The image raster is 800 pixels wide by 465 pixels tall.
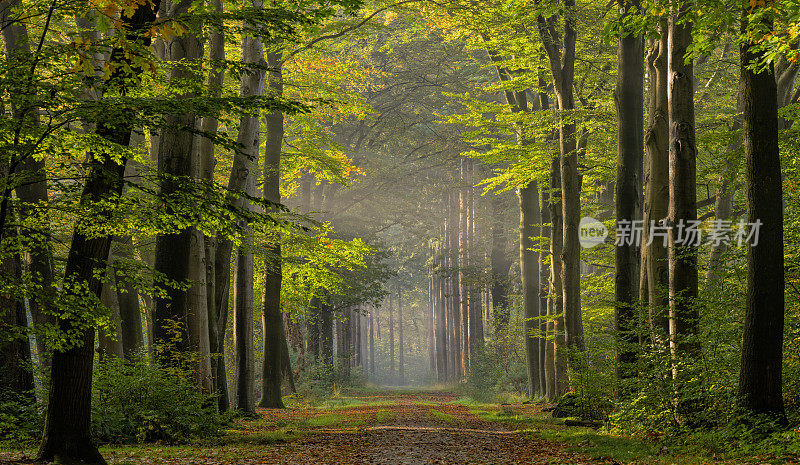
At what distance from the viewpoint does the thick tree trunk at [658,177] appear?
37.6 ft

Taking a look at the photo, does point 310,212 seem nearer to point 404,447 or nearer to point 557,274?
point 557,274

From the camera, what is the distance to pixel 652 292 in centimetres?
1151

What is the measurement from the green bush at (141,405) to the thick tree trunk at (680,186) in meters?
7.92

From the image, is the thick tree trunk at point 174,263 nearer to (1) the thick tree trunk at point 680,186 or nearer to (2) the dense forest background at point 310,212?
(2) the dense forest background at point 310,212

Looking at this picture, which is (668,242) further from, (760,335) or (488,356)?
(488,356)

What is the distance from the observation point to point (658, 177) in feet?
38.5

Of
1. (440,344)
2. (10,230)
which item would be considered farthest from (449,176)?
(10,230)

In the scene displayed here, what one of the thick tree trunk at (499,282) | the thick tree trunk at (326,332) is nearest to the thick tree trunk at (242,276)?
the thick tree trunk at (326,332)

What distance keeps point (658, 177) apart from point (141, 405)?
9618mm

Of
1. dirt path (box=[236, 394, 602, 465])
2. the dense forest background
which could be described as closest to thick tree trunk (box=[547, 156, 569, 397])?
the dense forest background

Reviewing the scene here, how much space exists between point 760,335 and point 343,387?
29050mm

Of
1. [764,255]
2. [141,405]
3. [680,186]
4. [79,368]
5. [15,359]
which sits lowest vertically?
[141,405]

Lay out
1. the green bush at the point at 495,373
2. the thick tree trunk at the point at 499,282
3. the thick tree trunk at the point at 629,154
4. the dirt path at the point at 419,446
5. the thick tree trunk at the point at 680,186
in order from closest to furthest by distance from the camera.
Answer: the dirt path at the point at 419,446 < the thick tree trunk at the point at 680,186 < the thick tree trunk at the point at 629,154 < the green bush at the point at 495,373 < the thick tree trunk at the point at 499,282

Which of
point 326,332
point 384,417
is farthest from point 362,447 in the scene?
point 326,332
